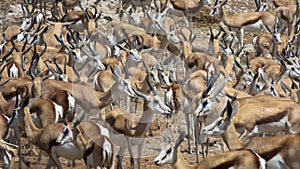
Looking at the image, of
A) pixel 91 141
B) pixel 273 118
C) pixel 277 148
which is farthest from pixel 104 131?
pixel 273 118

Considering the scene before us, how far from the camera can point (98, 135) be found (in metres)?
7.28

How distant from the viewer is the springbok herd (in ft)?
24.1

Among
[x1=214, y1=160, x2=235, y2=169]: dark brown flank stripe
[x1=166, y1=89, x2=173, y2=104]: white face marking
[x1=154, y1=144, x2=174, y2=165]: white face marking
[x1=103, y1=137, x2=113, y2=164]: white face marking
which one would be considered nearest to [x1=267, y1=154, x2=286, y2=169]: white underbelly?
[x1=214, y1=160, x2=235, y2=169]: dark brown flank stripe

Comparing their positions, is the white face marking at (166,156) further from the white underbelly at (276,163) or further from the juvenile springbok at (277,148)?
the white underbelly at (276,163)

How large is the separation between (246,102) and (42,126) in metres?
2.62

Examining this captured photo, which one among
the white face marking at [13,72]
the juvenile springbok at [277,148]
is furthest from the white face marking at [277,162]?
the white face marking at [13,72]

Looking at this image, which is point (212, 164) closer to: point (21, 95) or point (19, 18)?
point (21, 95)

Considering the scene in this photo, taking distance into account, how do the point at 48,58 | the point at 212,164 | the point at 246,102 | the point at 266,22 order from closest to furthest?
the point at 212,164
the point at 246,102
the point at 48,58
the point at 266,22

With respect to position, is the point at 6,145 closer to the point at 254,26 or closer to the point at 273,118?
the point at 273,118

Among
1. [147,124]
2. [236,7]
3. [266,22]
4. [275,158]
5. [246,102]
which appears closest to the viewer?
[275,158]

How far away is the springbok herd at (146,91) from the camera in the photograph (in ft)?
24.1

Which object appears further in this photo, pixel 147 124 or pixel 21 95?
pixel 21 95

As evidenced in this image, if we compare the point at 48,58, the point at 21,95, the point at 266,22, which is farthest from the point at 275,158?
the point at 266,22

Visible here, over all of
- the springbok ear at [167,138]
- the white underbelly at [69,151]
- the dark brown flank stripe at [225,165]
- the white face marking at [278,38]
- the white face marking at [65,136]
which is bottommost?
the white face marking at [278,38]
